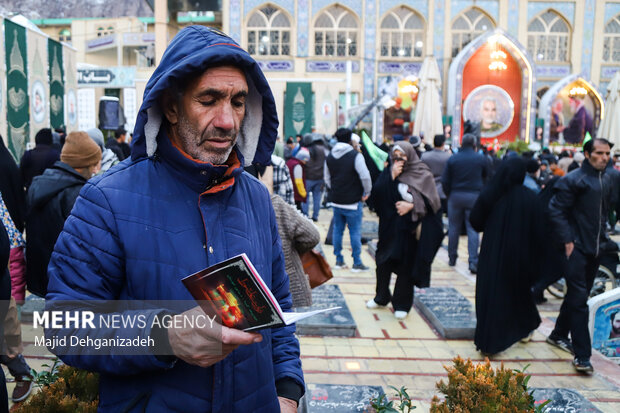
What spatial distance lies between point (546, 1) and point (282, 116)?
1574cm

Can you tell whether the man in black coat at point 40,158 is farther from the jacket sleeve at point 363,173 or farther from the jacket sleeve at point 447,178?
the jacket sleeve at point 447,178

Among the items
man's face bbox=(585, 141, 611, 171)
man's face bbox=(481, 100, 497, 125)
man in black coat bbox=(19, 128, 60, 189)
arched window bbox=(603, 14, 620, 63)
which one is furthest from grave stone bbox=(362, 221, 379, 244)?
arched window bbox=(603, 14, 620, 63)

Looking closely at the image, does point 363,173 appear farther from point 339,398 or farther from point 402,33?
point 402,33

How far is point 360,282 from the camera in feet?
23.5

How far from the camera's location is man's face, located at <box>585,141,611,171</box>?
4383mm

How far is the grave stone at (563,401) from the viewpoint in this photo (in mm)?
3385

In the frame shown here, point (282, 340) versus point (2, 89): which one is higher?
point (2, 89)

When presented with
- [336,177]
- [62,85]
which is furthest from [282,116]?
[336,177]

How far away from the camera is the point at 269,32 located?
26328mm

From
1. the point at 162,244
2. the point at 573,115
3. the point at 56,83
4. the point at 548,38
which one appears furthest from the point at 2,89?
the point at 548,38

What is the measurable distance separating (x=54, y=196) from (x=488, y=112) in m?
23.7

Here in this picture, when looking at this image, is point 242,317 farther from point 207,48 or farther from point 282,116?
point 282,116

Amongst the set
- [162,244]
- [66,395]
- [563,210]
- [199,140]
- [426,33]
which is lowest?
[66,395]

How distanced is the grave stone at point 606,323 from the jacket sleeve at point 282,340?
3.71 meters
